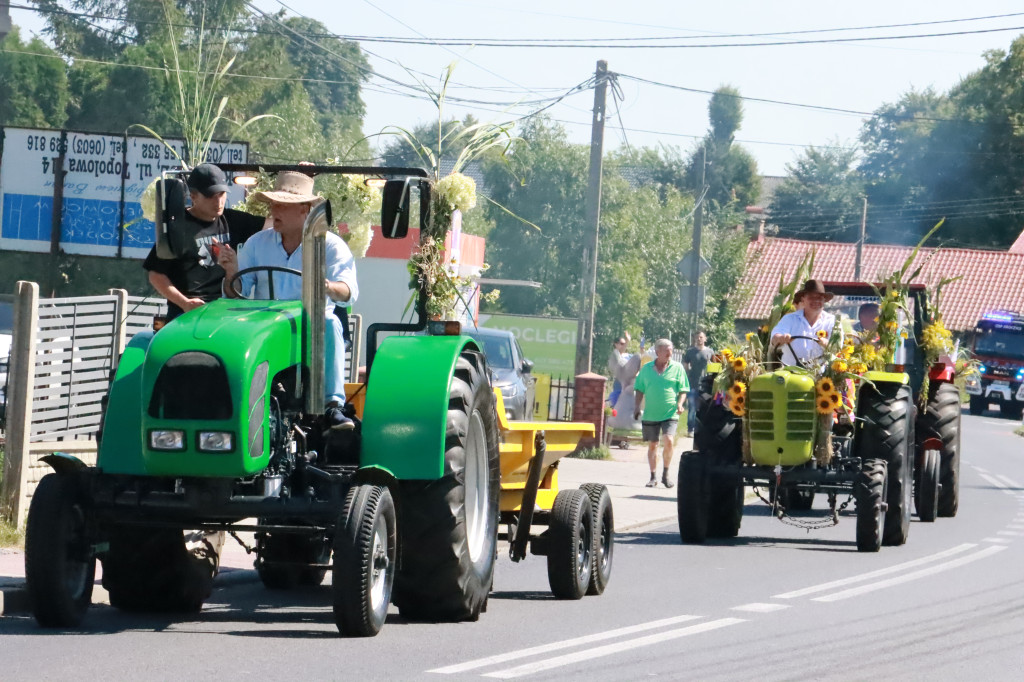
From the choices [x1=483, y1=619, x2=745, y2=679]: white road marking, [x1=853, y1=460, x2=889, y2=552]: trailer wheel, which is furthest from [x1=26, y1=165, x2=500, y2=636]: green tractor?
[x1=853, y1=460, x2=889, y2=552]: trailer wheel

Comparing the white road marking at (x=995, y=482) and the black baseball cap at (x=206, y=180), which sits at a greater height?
the black baseball cap at (x=206, y=180)

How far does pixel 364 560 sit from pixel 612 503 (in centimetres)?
838

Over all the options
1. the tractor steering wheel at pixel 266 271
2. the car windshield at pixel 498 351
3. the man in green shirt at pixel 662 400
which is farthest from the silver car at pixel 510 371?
the tractor steering wheel at pixel 266 271

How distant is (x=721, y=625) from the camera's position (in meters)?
9.21

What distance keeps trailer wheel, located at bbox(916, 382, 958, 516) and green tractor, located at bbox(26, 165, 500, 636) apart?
9699 mm

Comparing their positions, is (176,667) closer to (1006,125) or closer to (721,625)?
(721,625)

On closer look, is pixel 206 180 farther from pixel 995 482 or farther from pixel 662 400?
pixel 995 482

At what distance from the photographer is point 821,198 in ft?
311

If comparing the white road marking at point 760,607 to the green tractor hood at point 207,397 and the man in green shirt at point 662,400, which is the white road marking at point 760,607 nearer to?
the green tractor hood at point 207,397

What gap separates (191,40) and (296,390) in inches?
1619

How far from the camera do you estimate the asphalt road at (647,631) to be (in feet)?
23.5

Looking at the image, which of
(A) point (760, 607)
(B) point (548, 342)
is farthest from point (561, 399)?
(A) point (760, 607)

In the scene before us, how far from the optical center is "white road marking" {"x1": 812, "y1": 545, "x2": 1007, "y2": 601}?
10828 mm

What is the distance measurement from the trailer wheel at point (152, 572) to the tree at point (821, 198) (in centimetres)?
7797
